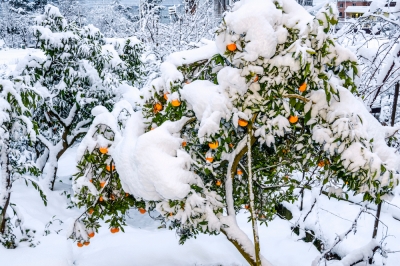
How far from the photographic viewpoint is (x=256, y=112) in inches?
83.4

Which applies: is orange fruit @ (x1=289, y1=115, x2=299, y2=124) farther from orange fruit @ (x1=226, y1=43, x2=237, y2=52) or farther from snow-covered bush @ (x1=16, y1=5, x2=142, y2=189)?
snow-covered bush @ (x1=16, y1=5, x2=142, y2=189)

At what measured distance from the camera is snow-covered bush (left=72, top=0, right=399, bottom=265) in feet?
6.21

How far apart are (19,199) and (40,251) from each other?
101 inches

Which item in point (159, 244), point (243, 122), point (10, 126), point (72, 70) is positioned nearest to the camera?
point (243, 122)

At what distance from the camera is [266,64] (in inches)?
76.3

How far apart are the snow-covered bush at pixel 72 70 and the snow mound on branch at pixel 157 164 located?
3.82 meters

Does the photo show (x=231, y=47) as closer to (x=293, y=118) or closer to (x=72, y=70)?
(x=293, y=118)

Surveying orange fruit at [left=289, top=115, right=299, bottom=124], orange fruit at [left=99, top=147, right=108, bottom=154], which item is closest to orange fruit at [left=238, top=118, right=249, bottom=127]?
orange fruit at [left=289, top=115, right=299, bottom=124]

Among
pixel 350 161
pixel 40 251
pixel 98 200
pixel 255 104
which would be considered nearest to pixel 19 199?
pixel 40 251

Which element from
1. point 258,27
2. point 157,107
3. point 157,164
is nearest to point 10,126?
point 157,107

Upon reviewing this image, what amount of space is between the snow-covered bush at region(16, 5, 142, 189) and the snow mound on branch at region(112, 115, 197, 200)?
3821 millimetres

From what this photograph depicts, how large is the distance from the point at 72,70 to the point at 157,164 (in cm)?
443

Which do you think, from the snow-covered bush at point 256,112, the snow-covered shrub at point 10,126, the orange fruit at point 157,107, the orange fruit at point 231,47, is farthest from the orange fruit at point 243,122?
the snow-covered shrub at point 10,126

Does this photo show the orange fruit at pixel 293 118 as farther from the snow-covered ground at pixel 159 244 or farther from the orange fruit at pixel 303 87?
the snow-covered ground at pixel 159 244
